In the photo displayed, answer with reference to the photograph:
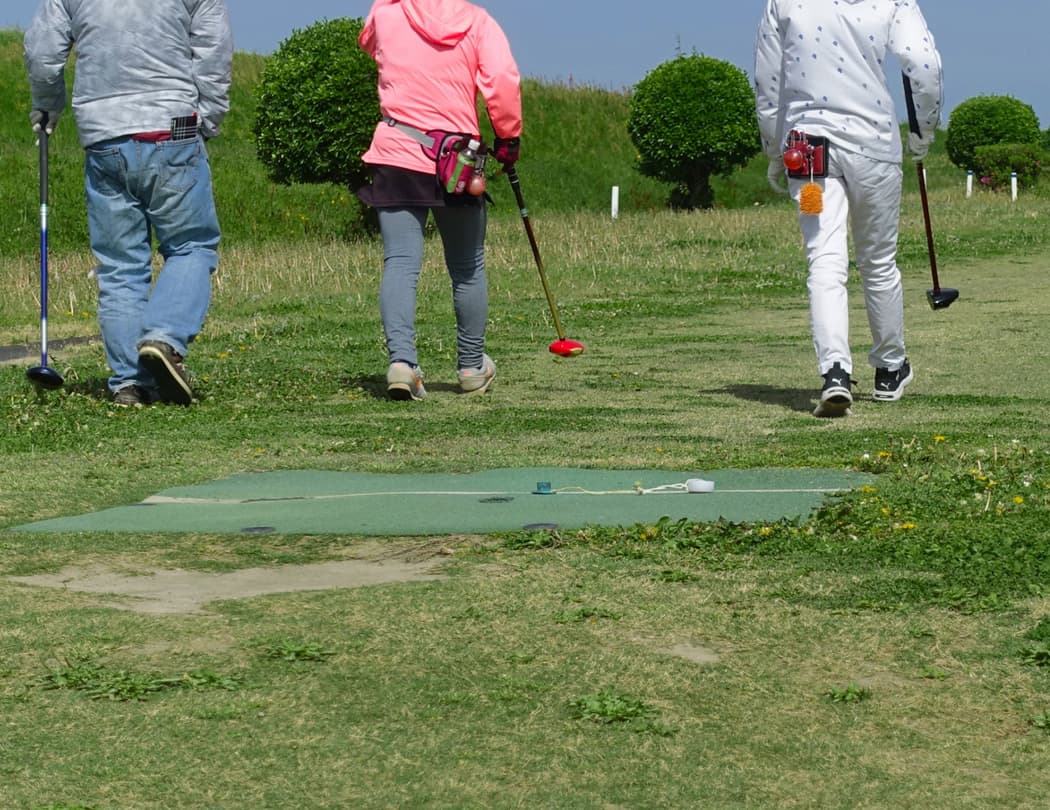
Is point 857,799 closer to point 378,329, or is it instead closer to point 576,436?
Answer: point 576,436

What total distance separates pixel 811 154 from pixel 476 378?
225cm

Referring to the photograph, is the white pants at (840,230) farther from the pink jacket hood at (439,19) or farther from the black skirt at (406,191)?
the pink jacket hood at (439,19)

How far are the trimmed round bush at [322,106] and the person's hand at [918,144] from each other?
22273mm

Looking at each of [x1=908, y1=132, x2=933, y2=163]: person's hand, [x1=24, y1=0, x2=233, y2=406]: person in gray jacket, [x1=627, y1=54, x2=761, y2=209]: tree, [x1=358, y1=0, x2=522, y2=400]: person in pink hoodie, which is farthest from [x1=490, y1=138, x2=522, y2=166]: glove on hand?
[x1=627, y1=54, x2=761, y2=209]: tree

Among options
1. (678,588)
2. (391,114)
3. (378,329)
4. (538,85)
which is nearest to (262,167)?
(538,85)

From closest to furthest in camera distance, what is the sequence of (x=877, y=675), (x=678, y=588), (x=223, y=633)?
(x=877, y=675)
(x=223, y=633)
(x=678, y=588)

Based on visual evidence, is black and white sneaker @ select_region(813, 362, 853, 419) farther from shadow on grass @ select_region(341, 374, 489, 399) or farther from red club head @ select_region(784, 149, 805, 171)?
shadow on grass @ select_region(341, 374, 489, 399)

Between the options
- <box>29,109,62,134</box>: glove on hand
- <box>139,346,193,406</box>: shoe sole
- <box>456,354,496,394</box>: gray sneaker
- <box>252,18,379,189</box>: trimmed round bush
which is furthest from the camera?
<box>252,18,379,189</box>: trimmed round bush

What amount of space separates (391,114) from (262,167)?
2933cm

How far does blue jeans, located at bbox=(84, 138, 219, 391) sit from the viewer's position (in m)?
8.44

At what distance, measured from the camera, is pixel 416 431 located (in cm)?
771

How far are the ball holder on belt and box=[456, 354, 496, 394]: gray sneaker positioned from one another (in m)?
2.07

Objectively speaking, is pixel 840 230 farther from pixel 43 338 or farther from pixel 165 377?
pixel 43 338

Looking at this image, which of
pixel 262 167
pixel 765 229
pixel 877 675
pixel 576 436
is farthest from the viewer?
pixel 262 167
